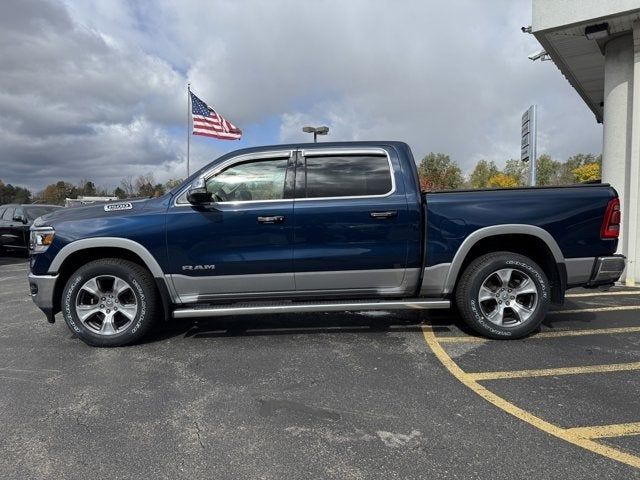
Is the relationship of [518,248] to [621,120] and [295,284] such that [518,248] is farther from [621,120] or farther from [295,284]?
[621,120]

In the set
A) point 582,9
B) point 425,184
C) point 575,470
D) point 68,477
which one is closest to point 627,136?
point 582,9

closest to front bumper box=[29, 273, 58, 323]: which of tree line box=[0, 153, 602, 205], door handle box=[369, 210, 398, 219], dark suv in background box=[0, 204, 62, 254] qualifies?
door handle box=[369, 210, 398, 219]

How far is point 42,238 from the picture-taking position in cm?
465

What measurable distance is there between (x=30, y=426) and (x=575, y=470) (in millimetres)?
3435

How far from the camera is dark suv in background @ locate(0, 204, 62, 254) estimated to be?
13711 millimetres

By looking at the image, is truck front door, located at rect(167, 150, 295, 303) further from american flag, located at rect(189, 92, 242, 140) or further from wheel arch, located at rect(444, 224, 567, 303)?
american flag, located at rect(189, 92, 242, 140)

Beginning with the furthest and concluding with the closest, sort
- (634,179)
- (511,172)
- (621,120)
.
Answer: (511,172) → (621,120) → (634,179)

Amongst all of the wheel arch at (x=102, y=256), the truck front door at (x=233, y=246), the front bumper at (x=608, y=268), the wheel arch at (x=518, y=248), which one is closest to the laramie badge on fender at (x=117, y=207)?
the wheel arch at (x=102, y=256)

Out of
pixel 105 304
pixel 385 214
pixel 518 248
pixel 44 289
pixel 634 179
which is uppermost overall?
pixel 634 179

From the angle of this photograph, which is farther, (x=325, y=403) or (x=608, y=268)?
(x=608, y=268)

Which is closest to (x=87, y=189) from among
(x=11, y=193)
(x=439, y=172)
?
(x=11, y=193)

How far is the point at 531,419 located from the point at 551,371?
99cm

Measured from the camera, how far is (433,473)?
258cm

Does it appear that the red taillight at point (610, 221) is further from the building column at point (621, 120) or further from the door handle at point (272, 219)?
the building column at point (621, 120)
